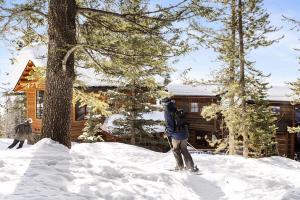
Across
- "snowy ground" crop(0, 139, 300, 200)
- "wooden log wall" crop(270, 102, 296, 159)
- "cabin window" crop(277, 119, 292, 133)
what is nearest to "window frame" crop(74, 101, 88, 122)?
"wooden log wall" crop(270, 102, 296, 159)

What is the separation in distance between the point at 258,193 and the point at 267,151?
17457 mm

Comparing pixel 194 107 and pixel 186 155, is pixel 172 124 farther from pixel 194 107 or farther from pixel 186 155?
pixel 194 107

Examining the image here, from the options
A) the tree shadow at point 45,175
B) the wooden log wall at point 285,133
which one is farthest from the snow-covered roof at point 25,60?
the tree shadow at point 45,175

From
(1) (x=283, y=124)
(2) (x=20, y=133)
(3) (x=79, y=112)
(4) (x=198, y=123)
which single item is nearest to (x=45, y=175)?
(2) (x=20, y=133)

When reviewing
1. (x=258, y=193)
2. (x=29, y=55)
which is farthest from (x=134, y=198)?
(x=29, y=55)

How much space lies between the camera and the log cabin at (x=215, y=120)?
113 ft

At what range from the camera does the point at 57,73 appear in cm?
857

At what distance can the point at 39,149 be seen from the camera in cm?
776

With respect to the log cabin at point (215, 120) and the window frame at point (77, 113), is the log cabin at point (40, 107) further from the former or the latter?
the log cabin at point (215, 120)

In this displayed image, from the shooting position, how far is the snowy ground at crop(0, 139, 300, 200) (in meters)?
5.76

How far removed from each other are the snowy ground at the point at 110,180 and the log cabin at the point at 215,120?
23.5 metres

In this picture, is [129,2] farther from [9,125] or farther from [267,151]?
[9,125]

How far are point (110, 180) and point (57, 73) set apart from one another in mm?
2990

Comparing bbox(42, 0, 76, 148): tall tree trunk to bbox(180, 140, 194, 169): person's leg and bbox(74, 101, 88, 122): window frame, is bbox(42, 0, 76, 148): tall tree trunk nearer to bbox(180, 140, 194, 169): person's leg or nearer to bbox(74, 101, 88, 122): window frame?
bbox(180, 140, 194, 169): person's leg
